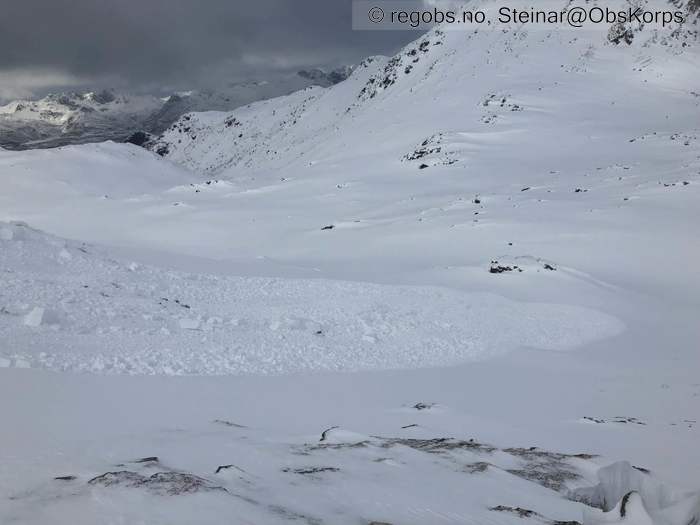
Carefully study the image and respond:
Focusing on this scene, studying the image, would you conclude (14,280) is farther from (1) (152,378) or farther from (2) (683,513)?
(2) (683,513)

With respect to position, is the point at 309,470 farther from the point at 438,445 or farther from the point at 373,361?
the point at 373,361

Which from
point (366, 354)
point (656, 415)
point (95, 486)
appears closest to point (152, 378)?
point (366, 354)

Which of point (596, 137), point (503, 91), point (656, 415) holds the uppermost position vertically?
point (503, 91)

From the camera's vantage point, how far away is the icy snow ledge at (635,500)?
500 centimetres

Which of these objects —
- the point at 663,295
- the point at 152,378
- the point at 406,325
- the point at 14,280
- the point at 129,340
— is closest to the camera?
the point at 152,378

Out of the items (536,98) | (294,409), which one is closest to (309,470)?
(294,409)

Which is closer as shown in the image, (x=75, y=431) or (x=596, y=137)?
(x=75, y=431)

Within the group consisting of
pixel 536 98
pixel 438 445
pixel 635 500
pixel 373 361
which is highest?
pixel 536 98

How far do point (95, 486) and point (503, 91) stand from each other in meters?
91.9

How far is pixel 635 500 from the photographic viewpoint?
5156mm

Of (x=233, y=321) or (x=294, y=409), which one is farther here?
(x=233, y=321)

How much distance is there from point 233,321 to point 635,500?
1318 centimetres

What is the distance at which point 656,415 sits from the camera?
1230cm

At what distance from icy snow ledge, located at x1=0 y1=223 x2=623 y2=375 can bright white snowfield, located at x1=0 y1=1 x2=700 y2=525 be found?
0.28 feet
